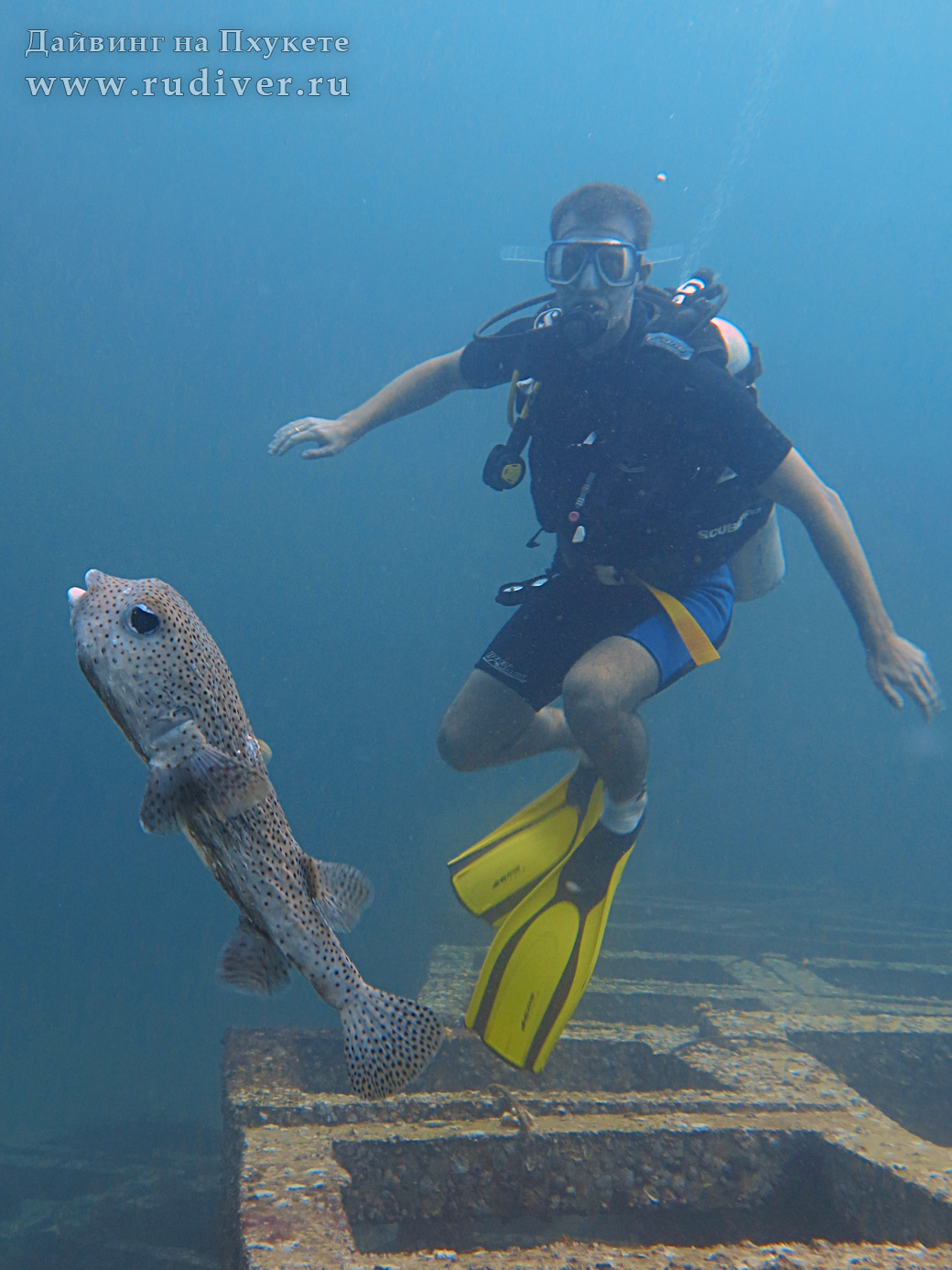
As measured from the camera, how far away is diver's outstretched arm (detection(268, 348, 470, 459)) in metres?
3.70

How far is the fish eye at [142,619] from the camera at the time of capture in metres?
0.92

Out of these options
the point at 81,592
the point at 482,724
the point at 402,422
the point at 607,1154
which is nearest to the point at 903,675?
the point at 482,724

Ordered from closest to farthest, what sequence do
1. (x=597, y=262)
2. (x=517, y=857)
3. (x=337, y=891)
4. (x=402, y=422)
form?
(x=337, y=891) < (x=597, y=262) < (x=517, y=857) < (x=402, y=422)

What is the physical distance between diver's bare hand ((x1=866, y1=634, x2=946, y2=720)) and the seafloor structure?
2.05 meters

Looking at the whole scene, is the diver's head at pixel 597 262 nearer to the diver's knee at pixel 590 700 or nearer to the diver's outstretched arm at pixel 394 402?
the diver's outstretched arm at pixel 394 402

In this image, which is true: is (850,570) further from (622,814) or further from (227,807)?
(227,807)

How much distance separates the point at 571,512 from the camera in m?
3.71

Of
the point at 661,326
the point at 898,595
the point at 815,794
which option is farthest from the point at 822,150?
the point at 661,326

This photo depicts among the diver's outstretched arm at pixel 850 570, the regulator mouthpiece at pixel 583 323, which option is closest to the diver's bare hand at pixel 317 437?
the regulator mouthpiece at pixel 583 323

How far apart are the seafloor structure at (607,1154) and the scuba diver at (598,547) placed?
0.53 m

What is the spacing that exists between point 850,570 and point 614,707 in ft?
4.74

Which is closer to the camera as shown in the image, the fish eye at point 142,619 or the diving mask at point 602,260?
the fish eye at point 142,619

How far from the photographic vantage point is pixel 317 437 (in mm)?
3648

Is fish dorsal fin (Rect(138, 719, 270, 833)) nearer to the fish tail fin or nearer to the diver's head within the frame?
the fish tail fin
